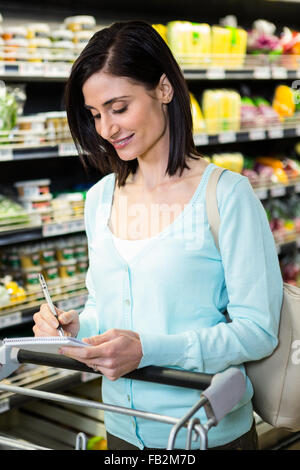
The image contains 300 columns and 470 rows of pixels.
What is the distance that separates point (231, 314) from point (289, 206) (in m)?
3.25

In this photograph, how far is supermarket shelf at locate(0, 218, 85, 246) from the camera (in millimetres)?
2617

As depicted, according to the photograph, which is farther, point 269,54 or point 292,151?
point 292,151

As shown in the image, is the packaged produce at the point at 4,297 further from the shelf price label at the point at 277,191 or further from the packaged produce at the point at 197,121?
the shelf price label at the point at 277,191

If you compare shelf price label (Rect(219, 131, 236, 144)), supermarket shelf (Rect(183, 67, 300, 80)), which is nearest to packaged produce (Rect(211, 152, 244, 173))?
shelf price label (Rect(219, 131, 236, 144))

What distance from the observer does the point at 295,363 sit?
1.31 m

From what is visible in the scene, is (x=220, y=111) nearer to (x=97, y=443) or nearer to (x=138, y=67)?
(x=97, y=443)

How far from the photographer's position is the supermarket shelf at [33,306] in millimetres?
2641

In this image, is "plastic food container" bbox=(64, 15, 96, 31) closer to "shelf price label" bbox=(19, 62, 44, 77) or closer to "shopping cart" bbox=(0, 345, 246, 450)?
"shelf price label" bbox=(19, 62, 44, 77)

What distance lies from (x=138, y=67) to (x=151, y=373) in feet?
2.08

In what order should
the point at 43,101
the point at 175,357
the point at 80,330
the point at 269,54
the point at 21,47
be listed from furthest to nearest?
the point at 269,54
the point at 43,101
the point at 21,47
the point at 80,330
the point at 175,357

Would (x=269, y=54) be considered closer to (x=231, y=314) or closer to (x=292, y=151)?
(x=292, y=151)

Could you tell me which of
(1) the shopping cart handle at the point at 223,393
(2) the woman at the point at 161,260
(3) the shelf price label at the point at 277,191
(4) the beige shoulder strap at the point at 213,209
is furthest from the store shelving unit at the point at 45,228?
(1) the shopping cart handle at the point at 223,393

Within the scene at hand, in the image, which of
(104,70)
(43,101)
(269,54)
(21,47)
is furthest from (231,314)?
(269,54)

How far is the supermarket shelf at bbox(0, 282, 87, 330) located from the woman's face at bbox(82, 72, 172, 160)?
4.70ft
